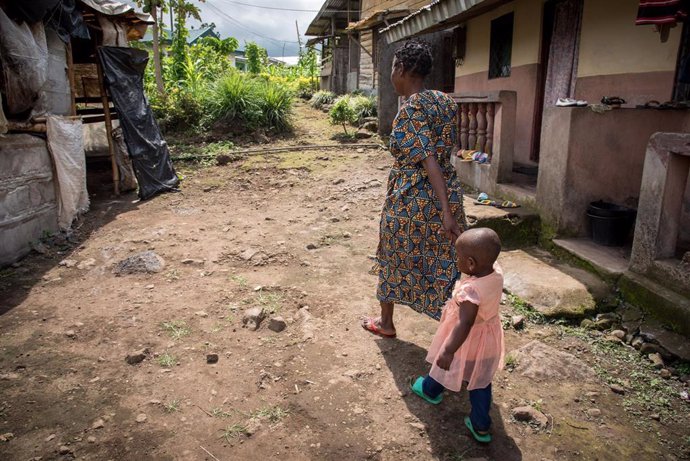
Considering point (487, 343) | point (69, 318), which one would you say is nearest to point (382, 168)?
point (69, 318)

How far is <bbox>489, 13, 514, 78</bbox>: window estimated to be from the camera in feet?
22.1

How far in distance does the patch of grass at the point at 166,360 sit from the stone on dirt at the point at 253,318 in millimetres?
538

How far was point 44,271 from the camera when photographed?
4219mm

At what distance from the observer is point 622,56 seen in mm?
4496

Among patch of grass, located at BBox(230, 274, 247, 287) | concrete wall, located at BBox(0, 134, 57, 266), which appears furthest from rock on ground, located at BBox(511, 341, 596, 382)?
concrete wall, located at BBox(0, 134, 57, 266)

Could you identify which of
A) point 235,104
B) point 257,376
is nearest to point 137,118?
point 235,104

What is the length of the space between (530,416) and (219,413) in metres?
1.55

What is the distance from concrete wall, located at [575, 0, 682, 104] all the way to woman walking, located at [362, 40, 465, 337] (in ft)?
9.41

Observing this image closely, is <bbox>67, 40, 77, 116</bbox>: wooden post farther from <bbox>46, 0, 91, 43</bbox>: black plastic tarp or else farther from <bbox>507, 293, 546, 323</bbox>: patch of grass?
<bbox>507, 293, 546, 323</bbox>: patch of grass

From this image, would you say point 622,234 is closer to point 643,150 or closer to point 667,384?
point 643,150

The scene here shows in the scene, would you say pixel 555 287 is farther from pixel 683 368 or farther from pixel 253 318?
pixel 253 318

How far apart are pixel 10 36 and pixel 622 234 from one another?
5.87 meters

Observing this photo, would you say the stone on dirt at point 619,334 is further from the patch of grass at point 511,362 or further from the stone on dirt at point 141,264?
the stone on dirt at point 141,264

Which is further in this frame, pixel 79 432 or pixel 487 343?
pixel 79 432
